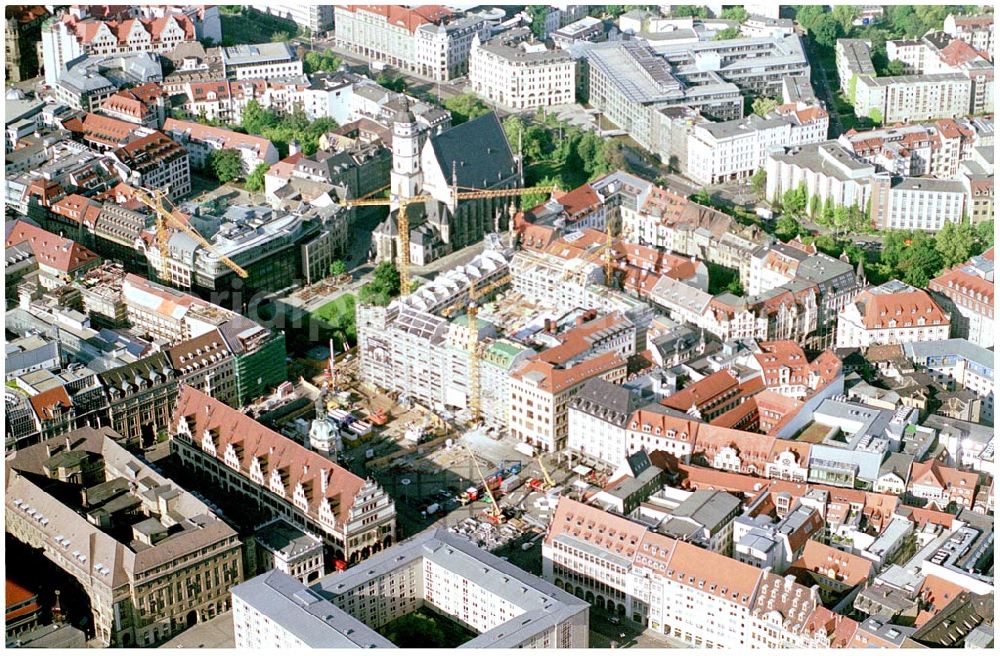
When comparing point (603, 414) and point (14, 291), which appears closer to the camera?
point (603, 414)

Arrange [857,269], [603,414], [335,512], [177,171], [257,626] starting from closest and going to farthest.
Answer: [257,626]
[335,512]
[603,414]
[857,269]
[177,171]

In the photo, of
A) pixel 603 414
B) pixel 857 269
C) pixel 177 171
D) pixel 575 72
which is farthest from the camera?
pixel 575 72

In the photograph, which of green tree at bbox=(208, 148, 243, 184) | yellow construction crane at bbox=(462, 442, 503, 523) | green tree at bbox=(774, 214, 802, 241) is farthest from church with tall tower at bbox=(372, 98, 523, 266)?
yellow construction crane at bbox=(462, 442, 503, 523)

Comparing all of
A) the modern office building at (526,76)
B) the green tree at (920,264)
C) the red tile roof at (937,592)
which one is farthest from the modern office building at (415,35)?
the red tile roof at (937,592)

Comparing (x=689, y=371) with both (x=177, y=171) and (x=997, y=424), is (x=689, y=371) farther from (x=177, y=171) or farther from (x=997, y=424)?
(x=177, y=171)

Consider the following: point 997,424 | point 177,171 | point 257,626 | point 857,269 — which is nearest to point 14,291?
point 177,171
